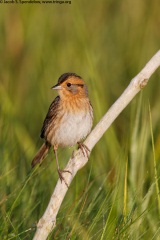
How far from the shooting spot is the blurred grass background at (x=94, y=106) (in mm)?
2896

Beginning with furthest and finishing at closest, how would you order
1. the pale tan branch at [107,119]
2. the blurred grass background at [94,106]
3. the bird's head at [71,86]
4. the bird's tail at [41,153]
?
the bird's head at [71,86]
the bird's tail at [41,153]
the blurred grass background at [94,106]
the pale tan branch at [107,119]

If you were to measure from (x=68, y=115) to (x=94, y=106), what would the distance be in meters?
0.24

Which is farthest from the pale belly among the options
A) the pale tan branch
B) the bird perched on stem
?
the pale tan branch

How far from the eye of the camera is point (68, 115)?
12.7 ft

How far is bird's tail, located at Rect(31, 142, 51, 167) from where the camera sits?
365 cm

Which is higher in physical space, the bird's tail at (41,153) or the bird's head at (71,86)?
the bird's head at (71,86)

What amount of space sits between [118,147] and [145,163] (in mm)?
175

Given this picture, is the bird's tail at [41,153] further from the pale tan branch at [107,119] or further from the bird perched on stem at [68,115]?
the pale tan branch at [107,119]

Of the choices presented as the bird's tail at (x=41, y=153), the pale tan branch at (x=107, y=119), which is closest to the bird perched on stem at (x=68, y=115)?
the bird's tail at (x=41, y=153)

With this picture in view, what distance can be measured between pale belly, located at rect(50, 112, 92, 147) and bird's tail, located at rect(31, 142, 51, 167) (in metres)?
0.08

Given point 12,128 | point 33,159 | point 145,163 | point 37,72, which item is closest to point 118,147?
point 145,163

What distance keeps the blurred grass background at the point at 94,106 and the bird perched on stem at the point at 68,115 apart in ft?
0.23

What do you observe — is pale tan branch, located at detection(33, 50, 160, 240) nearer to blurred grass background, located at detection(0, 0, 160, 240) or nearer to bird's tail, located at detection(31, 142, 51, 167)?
blurred grass background, located at detection(0, 0, 160, 240)

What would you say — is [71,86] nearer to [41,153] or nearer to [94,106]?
[94,106]
